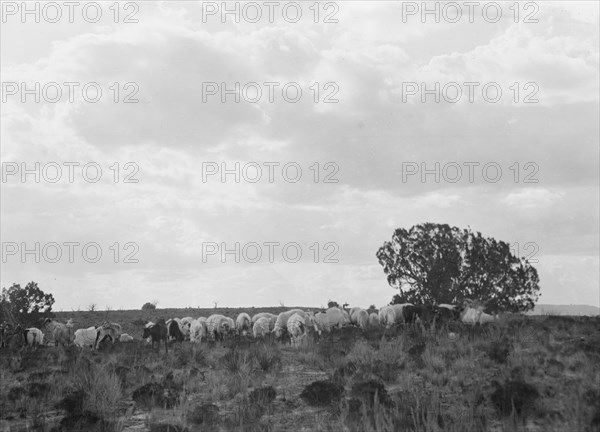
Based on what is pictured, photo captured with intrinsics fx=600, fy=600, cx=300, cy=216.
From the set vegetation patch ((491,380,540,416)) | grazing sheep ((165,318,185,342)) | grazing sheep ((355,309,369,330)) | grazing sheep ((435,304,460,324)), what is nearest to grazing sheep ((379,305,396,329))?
grazing sheep ((355,309,369,330))

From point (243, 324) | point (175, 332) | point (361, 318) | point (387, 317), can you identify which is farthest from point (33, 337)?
point (387, 317)

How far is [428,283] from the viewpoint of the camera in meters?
38.9

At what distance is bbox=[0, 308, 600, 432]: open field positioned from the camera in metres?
10.5

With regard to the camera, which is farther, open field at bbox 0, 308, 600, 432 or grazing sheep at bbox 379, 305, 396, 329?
grazing sheep at bbox 379, 305, 396, 329

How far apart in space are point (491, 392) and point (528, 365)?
8.43 feet

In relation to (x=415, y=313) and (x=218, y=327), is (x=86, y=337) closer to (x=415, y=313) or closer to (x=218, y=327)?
(x=218, y=327)

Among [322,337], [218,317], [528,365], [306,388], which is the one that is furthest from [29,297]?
[528,365]

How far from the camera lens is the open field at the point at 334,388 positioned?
1046 centimetres

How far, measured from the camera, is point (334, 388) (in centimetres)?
1242

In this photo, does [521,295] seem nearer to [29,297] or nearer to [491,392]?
[491,392]

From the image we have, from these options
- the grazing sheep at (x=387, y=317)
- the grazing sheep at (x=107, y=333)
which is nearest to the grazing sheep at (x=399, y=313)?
the grazing sheep at (x=387, y=317)

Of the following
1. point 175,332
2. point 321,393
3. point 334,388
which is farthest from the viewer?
point 175,332

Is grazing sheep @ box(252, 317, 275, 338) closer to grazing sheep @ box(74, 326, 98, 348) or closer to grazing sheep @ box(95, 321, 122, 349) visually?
grazing sheep @ box(95, 321, 122, 349)

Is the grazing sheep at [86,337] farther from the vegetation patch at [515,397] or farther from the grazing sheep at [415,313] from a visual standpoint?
the vegetation patch at [515,397]
